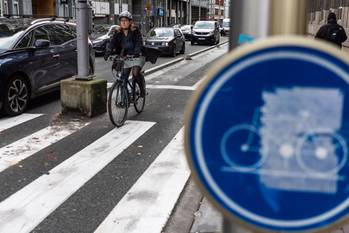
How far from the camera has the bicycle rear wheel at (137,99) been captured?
862 cm

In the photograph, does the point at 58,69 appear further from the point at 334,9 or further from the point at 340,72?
the point at 334,9

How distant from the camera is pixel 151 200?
478 centimetres

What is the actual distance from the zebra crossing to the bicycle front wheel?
0.20 metres

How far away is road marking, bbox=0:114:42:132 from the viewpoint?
7996 mm

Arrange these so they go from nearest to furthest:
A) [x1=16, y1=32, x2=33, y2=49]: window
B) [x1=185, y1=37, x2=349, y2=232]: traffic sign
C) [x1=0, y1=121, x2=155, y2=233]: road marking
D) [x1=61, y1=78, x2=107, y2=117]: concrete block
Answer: [x1=185, y1=37, x2=349, y2=232]: traffic sign
[x1=0, y1=121, x2=155, y2=233]: road marking
[x1=61, y1=78, x2=107, y2=117]: concrete block
[x1=16, y1=32, x2=33, y2=49]: window

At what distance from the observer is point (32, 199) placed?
4.82 m

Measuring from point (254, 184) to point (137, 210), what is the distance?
10.8 ft

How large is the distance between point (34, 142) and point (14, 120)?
1.60 metres

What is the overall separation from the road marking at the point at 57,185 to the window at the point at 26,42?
285cm

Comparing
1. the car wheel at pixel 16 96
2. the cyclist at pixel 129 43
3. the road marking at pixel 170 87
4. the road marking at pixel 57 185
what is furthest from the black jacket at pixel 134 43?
the road marking at pixel 170 87

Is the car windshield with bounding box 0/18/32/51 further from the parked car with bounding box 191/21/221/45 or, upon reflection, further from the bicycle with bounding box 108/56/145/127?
the parked car with bounding box 191/21/221/45

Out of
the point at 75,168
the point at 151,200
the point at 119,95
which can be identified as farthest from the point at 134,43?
the point at 151,200

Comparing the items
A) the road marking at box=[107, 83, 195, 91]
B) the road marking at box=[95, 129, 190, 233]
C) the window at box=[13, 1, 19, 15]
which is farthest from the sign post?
the window at box=[13, 1, 19, 15]

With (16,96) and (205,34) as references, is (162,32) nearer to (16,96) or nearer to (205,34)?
(205,34)
